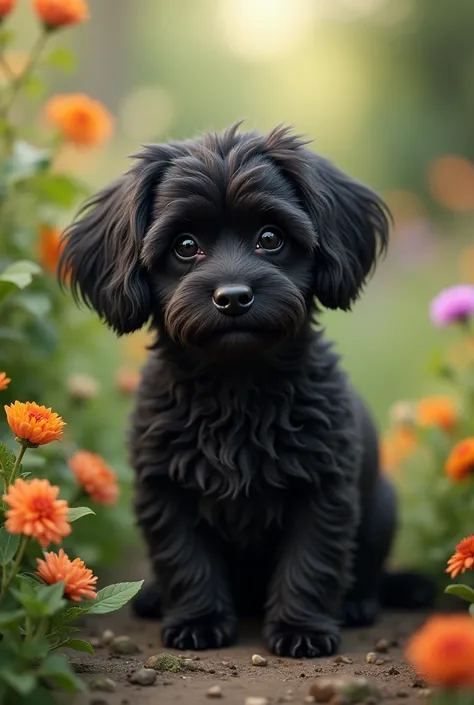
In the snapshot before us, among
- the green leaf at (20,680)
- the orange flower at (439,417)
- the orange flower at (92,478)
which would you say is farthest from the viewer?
the orange flower at (439,417)

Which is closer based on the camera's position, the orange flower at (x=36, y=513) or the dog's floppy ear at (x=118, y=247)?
the orange flower at (x=36, y=513)

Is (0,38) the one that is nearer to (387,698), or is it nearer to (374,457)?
(374,457)

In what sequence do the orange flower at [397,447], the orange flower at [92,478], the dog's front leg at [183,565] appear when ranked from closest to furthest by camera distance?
the dog's front leg at [183,565], the orange flower at [92,478], the orange flower at [397,447]

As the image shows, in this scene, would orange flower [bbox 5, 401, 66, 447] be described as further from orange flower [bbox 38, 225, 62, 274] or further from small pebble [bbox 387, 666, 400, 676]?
orange flower [bbox 38, 225, 62, 274]

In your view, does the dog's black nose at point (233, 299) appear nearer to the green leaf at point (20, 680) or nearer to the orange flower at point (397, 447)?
the green leaf at point (20, 680)

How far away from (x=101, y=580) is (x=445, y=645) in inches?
114

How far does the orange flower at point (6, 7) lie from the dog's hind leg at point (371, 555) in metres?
2.46

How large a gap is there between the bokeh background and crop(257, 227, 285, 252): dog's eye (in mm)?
6274

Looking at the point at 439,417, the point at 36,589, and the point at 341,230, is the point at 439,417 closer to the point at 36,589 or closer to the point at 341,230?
the point at 341,230

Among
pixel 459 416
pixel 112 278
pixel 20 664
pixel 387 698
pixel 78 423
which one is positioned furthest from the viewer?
pixel 78 423

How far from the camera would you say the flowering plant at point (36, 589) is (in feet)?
8.40

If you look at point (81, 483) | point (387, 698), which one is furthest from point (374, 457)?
point (387, 698)

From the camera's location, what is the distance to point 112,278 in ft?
12.1

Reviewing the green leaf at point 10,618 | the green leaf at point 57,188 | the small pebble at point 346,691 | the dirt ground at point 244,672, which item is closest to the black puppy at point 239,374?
the dirt ground at point 244,672
